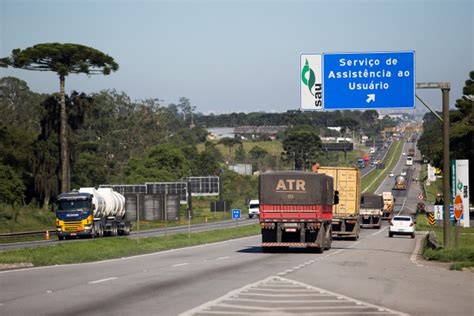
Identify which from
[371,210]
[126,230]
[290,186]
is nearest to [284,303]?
[290,186]

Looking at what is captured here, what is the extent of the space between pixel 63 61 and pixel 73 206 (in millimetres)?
21587

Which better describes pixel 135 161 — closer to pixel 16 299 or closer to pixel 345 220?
pixel 345 220

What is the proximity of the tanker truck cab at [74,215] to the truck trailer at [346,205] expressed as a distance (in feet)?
51.5

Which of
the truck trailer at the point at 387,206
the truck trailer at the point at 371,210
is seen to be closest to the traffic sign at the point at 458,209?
the truck trailer at the point at 371,210

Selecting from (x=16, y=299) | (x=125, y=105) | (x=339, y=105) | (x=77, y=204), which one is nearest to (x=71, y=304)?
(x=16, y=299)

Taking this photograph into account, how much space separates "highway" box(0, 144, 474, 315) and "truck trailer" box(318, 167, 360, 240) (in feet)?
63.9

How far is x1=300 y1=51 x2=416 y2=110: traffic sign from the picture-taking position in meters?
34.3

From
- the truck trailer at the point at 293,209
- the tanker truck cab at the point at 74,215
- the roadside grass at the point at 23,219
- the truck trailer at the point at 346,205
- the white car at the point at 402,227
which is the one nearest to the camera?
the truck trailer at the point at 293,209

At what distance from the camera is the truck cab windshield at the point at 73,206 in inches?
2270

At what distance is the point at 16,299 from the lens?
17406 millimetres

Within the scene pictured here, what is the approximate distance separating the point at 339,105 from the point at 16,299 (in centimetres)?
1980

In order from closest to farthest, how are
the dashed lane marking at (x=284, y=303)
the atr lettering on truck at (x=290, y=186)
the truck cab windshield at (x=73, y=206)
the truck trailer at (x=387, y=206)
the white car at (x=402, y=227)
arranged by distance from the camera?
the dashed lane marking at (x=284, y=303) < the atr lettering on truck at (x=290, y=186) < the truck cab windshield at (x=73, y=206) < the white car at (x=402, y=227) < the truck trailer at (x=387, y=206)

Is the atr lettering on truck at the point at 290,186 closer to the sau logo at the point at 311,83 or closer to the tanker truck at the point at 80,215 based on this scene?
the sau logo at the point at 311,83

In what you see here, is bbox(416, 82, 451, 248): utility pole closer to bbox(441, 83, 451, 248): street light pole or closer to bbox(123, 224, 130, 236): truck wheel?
bbox(441, 83, 451, 248): street light pole
